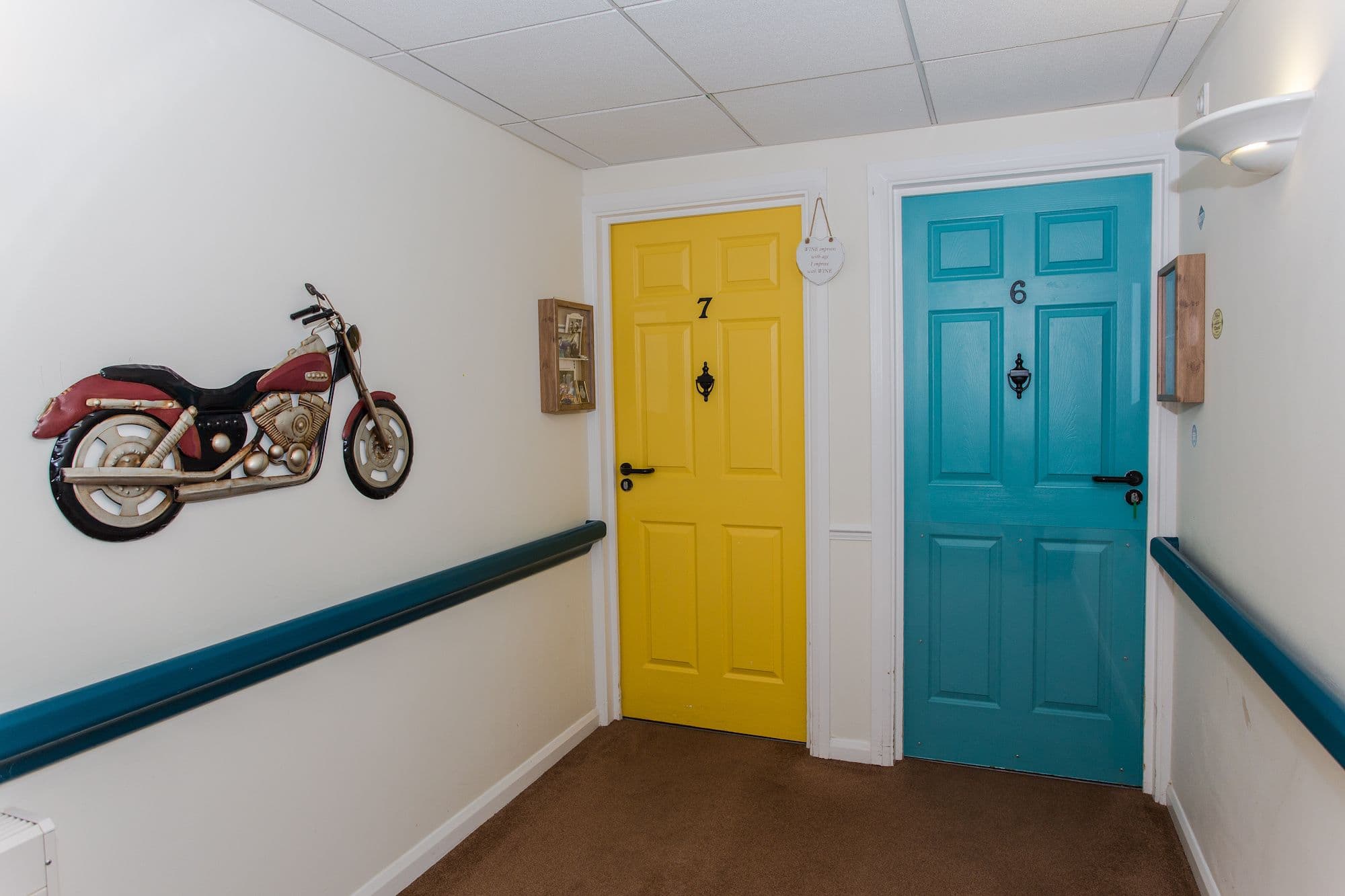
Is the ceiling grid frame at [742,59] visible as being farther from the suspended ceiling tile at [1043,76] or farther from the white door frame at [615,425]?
the white door frame at [615,425]

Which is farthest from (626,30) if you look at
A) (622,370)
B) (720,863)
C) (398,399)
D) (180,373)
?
(720,863)

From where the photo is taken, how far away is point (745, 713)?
345cm

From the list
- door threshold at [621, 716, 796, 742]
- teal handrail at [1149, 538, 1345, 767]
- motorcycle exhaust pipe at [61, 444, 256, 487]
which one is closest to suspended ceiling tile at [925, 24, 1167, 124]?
teal handrail at [1149, 538, 1345, 767]

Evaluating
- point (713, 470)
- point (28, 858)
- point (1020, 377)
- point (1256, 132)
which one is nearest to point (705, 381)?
point (713, 470)

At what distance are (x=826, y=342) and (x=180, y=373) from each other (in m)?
2.14

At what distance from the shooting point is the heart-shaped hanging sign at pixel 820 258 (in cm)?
309

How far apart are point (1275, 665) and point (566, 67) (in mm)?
2247

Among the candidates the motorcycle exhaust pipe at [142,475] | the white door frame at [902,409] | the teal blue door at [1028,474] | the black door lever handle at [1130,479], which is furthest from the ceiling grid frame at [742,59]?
the black door lever handle at [1130,479]

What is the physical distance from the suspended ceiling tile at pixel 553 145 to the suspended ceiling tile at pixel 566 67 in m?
0.15

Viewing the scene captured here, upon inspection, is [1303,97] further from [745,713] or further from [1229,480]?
[745,713]

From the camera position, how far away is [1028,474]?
301 cm

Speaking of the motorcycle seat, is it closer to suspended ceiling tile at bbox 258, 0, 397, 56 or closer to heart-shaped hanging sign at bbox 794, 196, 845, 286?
suspended ceiling tile at bbox 258, 0, 397, 56

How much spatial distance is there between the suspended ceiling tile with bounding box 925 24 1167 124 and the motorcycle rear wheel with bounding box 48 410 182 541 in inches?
88.4

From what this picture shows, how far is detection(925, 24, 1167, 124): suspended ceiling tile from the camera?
2.29 meters
